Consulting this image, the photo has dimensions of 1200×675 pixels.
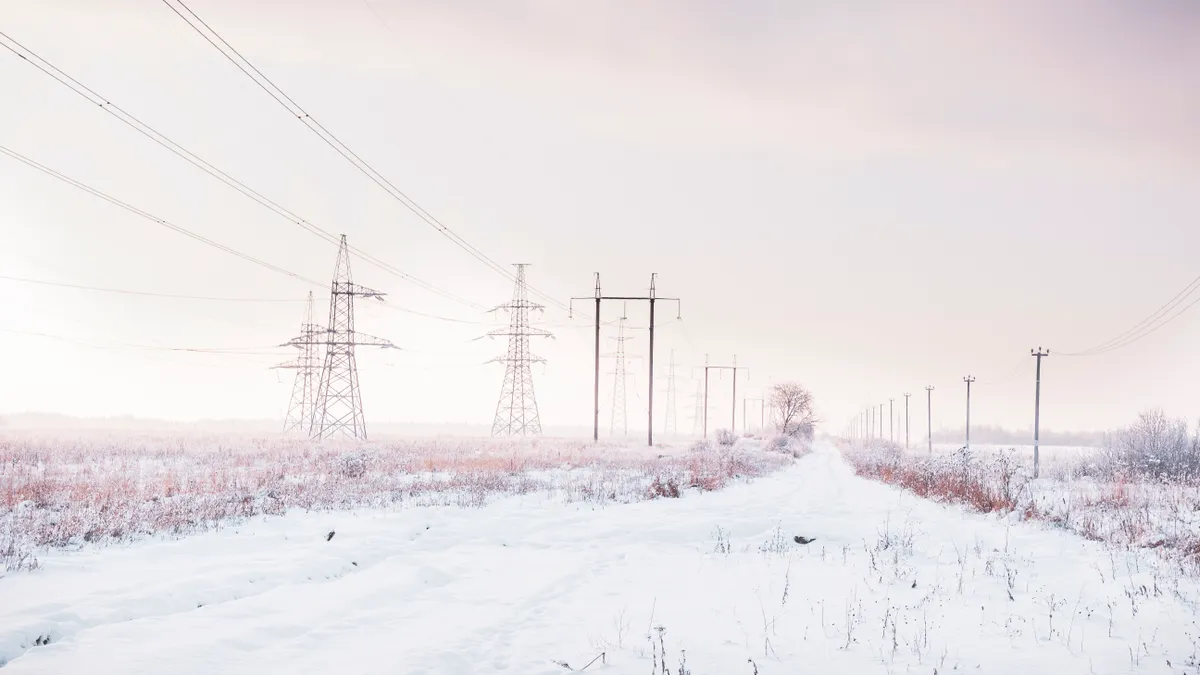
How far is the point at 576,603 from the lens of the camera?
8078 millimetres

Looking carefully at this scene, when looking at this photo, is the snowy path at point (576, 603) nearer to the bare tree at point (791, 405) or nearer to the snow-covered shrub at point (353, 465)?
the snow-covered shrub at point (353, 465)

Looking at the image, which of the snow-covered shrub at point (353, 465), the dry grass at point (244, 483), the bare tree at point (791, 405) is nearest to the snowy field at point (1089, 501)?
the dry grass at point (244, 483)

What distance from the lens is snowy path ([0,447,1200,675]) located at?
19.9 ft

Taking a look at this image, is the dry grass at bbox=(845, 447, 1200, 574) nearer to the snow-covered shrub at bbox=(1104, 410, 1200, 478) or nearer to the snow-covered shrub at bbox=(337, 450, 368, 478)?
the snow-covered shrub at bbox=(1104, 410, 1200, 478)

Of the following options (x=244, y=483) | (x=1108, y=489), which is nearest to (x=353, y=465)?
(x=244, y=483)

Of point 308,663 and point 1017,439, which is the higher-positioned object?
point 308,663

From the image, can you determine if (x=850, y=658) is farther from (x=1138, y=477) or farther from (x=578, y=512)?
(x=1138, y=477)

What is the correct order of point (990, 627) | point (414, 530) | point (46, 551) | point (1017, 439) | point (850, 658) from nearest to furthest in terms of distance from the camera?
point (850, 658), point (990, 627), point (46, 551), point (414, 530), point (1017, 439)

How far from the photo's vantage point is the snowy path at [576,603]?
6.07 meters

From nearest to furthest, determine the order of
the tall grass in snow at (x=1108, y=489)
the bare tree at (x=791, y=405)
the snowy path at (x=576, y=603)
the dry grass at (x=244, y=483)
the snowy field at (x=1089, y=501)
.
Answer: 1. the snowy path at (x=576, y=603)
2. the dry grass at (x=244, y=483)
3. the snowy field at (x=1089, y=501)
4. the tall grass in snow at (x=1108, y=489)
5. the bare tree at (x=791, y=405)

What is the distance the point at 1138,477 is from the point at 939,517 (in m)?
15.3

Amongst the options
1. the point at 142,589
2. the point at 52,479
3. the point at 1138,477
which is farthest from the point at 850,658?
the point at 1138,477

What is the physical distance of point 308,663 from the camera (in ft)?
19.3

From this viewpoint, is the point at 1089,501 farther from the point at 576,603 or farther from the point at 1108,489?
the point at 576,603
